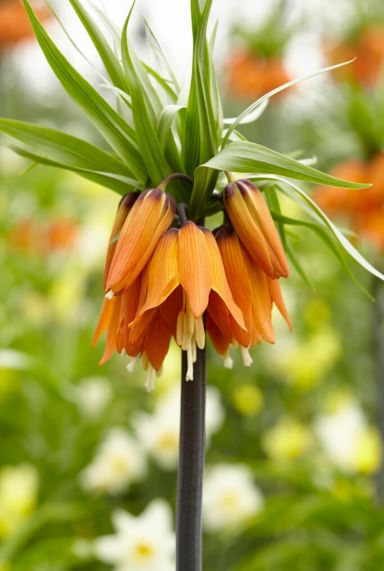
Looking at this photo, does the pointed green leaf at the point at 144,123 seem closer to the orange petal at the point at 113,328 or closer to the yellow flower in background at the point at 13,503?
the orange petal at the point at 113,328

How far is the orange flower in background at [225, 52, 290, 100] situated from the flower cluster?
323 centimetres

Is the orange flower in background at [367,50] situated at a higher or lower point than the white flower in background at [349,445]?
higher

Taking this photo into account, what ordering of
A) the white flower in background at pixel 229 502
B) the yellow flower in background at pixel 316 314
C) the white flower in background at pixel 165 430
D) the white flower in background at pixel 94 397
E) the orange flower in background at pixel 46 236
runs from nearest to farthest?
the white flower in background at pixel 229 502 → the white flower in background at pixel 165 430 → the white flower in background at pixel 94 397 → the yellow flower in background at pixel 316 314 → the orange flower in background at pixel 46 236

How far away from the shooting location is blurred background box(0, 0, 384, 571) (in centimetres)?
162

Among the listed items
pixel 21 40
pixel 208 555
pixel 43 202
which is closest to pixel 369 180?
pixel 208 555

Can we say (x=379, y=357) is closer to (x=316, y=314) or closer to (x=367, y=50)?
(x=316, y=314)

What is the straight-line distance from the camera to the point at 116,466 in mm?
1840

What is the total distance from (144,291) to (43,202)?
1.96 metres

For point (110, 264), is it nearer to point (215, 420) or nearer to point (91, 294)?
point (215, 420)

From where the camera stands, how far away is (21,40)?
3.53 m

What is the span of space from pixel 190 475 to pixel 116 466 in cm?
117

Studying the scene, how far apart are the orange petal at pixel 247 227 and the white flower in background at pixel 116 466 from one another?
47.4 inches

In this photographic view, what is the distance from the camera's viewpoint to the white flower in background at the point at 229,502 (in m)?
1.73

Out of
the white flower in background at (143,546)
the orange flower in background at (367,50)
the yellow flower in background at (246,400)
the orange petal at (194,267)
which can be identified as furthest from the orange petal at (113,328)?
the orange flower in background at (367,50)
